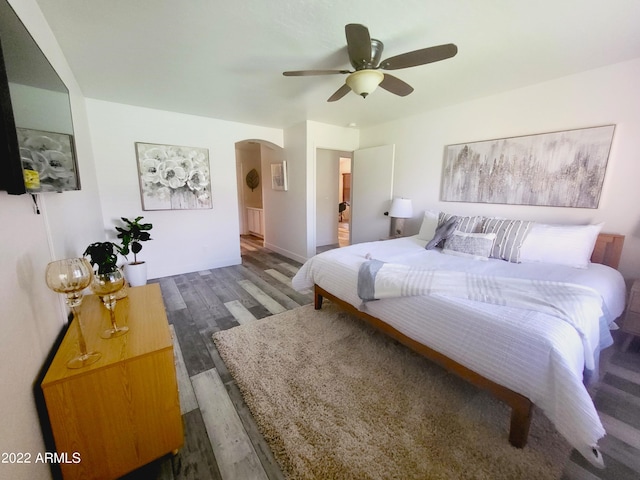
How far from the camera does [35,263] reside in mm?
1057

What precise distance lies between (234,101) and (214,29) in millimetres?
1379

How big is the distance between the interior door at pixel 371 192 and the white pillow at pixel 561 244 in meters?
1.99

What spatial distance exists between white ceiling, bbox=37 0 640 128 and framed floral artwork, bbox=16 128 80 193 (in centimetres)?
86

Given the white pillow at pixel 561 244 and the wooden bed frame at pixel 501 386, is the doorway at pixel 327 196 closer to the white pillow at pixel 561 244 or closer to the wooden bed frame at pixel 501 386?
the wooden bed frame at pixel 501 386

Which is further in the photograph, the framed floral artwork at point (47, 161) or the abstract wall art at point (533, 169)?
the abstract wall art at point (533, 169)

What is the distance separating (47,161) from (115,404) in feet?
3.80

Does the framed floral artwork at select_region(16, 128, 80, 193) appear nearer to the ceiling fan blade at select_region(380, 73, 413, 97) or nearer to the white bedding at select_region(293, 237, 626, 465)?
the white bedding at select_region(293, 237, 626, 465)

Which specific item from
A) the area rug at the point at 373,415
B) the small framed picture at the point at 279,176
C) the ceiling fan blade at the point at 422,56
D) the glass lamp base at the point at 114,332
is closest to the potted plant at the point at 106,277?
the glass lamp base at the point at 114,332

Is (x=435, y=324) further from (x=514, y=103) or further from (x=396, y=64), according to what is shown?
(x=514, y=103)

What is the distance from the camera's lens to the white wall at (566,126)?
216 cm

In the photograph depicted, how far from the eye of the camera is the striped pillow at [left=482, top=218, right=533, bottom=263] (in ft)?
7.72

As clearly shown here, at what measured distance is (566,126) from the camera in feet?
7.98

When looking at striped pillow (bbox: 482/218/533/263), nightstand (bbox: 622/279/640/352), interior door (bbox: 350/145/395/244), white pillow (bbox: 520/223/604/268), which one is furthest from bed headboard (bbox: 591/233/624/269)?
interior door (bbox: 350/145/395/244)

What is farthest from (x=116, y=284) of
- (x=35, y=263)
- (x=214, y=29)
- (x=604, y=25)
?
(x=604, y=25)
